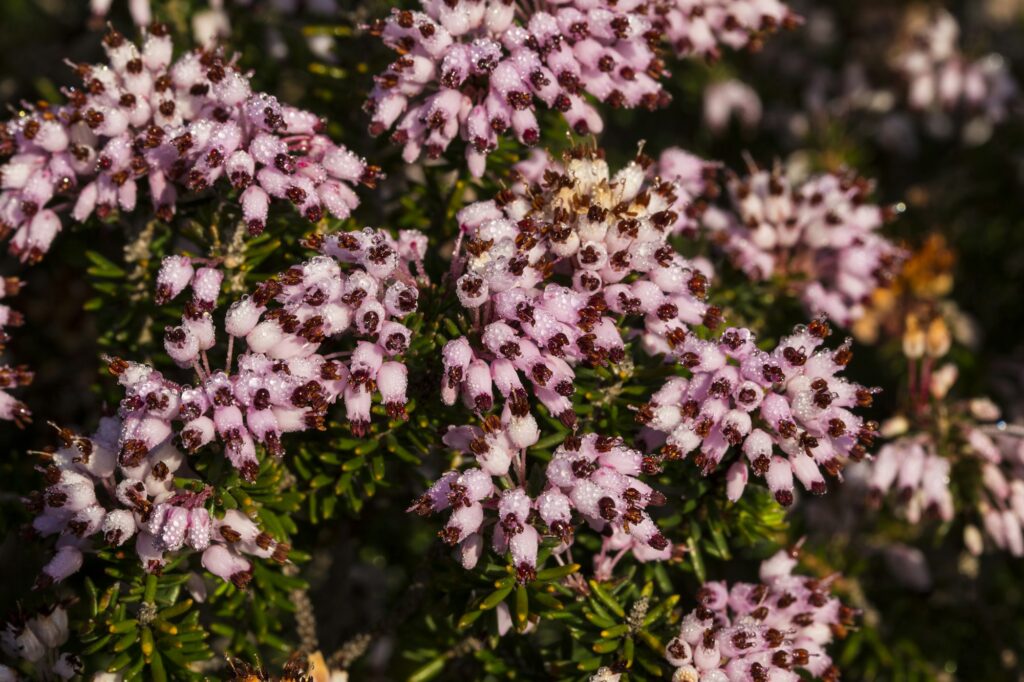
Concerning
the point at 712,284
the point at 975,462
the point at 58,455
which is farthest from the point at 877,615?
the point at 58,455

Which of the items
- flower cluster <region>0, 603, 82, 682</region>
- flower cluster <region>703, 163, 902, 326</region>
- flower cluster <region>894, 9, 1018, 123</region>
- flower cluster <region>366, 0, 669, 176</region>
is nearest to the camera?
flower cluster <region>0, 603, 82, 682</region>

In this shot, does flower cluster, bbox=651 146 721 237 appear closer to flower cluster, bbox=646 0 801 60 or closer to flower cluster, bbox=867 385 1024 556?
flower cluster, bbox=646 0 801 60

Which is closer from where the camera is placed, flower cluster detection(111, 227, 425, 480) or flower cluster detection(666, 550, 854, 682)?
flower cluster detection(111, 227, 425, 480)

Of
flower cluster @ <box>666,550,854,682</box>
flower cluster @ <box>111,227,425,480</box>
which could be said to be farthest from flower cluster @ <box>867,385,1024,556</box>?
flower cluster @ <box>111,227,425,480</box>

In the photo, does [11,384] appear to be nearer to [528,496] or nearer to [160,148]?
[160,148]

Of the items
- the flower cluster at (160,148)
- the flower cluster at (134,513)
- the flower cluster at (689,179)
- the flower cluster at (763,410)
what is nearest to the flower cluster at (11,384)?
the flower cluster at (160,148)

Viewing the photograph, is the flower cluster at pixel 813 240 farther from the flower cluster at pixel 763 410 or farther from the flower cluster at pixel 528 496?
the flower cluster at pixel 528 496

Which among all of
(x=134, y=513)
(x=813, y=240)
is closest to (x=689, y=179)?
(x=813, y=240)
